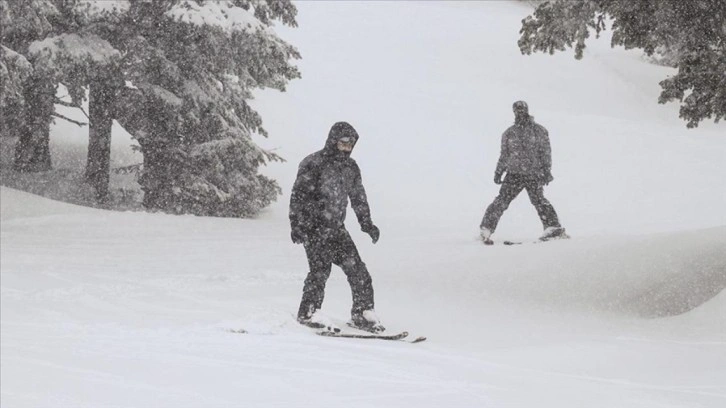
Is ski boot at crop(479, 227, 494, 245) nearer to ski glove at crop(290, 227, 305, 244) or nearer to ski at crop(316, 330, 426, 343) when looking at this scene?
ski at crop(316, 330, 426, 343)

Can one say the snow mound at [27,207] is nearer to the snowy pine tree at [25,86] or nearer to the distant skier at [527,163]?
the snowy pine tree at [25,86]

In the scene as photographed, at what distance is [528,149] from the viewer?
13578 millimetres

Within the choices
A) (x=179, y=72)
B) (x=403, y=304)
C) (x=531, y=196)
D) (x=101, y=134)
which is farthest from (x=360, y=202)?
(x=101, y=134)

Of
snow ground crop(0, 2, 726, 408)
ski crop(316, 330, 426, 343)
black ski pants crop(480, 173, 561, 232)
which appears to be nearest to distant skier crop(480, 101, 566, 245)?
black ski pants crop(480, 173, 561, 232)

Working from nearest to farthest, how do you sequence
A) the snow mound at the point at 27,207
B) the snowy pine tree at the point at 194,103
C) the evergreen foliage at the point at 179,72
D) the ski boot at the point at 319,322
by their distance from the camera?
1. the ski boot at the point at 319,322
2. the snow mound at the point at 27,207
3. the evergreen foliage at the point at 179,72
4. the snowy pine tree at the point at 194,103

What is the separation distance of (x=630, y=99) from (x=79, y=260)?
30.0 m

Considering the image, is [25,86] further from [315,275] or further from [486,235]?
[315,275]

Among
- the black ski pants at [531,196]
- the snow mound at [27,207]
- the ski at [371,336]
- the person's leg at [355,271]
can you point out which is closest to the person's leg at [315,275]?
the person's leg at [355,271]

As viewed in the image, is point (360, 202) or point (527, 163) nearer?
point (360, 202)

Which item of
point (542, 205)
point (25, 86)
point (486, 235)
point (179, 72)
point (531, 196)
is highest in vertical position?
point (179, 72)

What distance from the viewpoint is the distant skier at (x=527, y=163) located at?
1356 centimetres

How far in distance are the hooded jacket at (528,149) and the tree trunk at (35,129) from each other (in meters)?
9.84

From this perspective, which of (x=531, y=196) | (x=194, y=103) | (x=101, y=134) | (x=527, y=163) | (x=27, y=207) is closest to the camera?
(x=527, y=163)

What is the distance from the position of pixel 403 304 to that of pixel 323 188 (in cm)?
268
